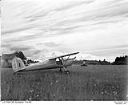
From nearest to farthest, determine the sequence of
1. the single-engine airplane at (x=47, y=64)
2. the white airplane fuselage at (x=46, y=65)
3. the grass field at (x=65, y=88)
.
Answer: the grass field at (x=65, y=88)
the single-engine airplane at (x=47, y=64)
the white airplane fuselage at (x=46, y=65)

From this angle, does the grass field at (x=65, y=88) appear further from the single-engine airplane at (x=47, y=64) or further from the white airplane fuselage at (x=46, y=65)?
the white airplane fuselage at (x=46, y=65)

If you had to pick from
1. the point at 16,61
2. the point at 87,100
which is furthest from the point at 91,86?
the point at 16,61

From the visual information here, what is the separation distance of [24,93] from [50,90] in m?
0.55

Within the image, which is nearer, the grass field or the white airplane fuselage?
the grass field

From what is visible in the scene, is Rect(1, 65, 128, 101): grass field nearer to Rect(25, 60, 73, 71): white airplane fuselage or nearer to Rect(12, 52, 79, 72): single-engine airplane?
Rect(12, 52, 79, 72): single-engine airplane

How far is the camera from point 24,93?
15.6 ft

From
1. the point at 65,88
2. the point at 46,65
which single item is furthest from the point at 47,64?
the point at 65,88

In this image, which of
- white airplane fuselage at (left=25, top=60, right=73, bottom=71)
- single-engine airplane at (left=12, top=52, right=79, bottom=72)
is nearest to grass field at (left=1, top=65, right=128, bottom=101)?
single-engine airplane at (left=12, top=52, right=79, bottom=72)

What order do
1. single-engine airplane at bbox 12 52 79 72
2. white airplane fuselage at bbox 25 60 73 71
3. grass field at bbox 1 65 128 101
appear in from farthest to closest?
1. white airplane fuselage at bbox 25 60 73 71
2. single-engine airplane at bbox 12 52 79 72
3. grass field at bbox 1 65 128 101

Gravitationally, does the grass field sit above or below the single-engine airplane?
below

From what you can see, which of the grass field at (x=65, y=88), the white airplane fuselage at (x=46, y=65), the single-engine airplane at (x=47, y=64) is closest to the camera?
the grass field at (x=65, y=88)

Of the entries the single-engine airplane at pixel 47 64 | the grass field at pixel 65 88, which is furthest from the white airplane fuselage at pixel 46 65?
the grass field at pixel 65 88

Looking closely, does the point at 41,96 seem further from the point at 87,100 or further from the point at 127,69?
the point at 127,69

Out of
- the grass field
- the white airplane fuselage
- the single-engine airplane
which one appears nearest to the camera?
the grass field
